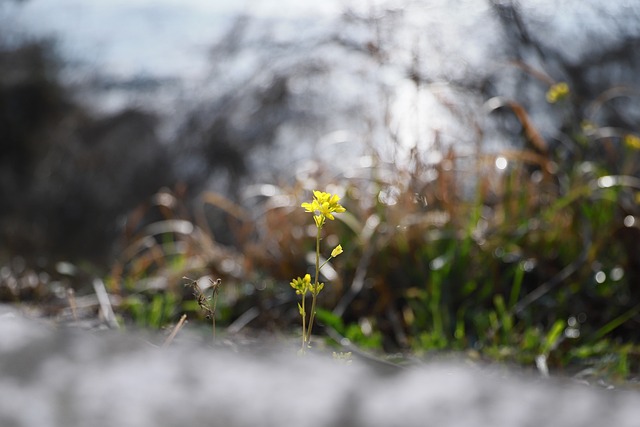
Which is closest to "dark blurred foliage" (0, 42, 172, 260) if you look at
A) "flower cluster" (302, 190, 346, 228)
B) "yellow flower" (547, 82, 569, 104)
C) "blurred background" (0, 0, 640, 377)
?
"blurred background" (0, 0, 640, 377)

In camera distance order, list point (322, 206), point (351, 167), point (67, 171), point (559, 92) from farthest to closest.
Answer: point (67, 171) < point (351, 167) < point (559, 92) < point (322, 206)

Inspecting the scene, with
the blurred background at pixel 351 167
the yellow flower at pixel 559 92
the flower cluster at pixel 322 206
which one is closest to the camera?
the flower cluster at pixel 322 206

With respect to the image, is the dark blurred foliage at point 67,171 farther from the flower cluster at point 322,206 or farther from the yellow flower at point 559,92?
the flower cluster at point 322,206

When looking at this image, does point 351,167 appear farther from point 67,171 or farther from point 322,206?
point 322,206

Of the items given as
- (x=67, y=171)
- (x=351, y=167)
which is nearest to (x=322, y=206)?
(x=351, y=167)

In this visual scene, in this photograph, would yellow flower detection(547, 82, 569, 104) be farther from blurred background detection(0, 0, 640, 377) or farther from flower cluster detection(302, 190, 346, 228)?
flower cluster detection(302, 190, 346, 228)

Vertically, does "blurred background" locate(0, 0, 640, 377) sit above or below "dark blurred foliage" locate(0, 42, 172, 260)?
above

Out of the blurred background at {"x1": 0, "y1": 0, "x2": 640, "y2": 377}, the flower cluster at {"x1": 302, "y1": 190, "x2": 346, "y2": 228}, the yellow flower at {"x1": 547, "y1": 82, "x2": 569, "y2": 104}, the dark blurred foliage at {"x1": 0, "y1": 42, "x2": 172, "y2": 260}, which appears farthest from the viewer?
Answer: the dark blurred foliage at {"x1": 0, "y1": 42, "x2": 172, "y2": 260}

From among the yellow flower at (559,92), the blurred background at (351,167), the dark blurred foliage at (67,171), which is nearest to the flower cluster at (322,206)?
the blurred background at (351,167)
